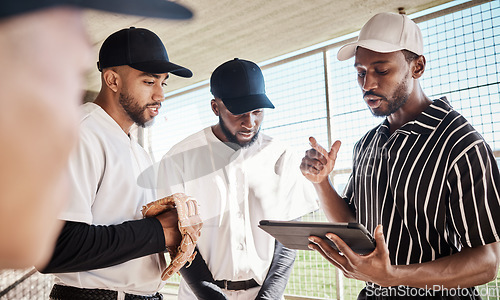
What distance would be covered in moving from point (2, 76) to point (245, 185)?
1534mm

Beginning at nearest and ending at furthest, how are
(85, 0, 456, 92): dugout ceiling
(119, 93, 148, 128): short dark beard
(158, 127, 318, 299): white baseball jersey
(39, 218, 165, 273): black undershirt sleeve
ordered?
(39, 218, 165, 273): black undershirt sleeve < (119, 93, 148, 128): short dark beard < (158, 127, 318, 299): white baseball jersey < (85, 0, 456, 92): dugout ceiling

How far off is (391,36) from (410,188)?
548 mm

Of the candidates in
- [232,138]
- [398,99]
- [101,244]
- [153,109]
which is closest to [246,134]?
[232,138]

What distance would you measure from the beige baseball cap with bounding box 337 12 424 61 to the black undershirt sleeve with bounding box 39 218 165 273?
950 mm

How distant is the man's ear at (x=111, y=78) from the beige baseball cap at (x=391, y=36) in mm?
836

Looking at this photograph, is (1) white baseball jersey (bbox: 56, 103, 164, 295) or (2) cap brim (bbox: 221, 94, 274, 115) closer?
(1) white baseball jersey (bbox: 56, 103, 164, 295)

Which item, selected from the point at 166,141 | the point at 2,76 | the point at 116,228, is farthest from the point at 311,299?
the point at 2,76

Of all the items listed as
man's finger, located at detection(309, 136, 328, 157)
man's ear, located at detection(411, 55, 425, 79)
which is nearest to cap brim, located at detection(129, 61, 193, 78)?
man's finger, located at detection(309, 136, 328, 157)

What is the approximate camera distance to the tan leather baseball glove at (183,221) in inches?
37.5

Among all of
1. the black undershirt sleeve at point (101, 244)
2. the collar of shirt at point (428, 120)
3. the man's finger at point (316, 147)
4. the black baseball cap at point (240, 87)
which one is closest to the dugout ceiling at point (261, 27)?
the black baseball cap at point (240, 87)

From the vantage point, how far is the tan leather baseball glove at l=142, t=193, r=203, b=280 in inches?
37.5

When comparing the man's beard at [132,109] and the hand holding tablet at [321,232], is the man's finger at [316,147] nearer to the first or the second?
the hand holding tablet at [321,232]

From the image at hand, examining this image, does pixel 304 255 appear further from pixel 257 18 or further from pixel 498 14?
pixel 498 14

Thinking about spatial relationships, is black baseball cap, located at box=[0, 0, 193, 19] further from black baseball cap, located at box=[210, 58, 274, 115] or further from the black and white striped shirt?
black baseball cap, located at box=[210, 58, 274, 115]
